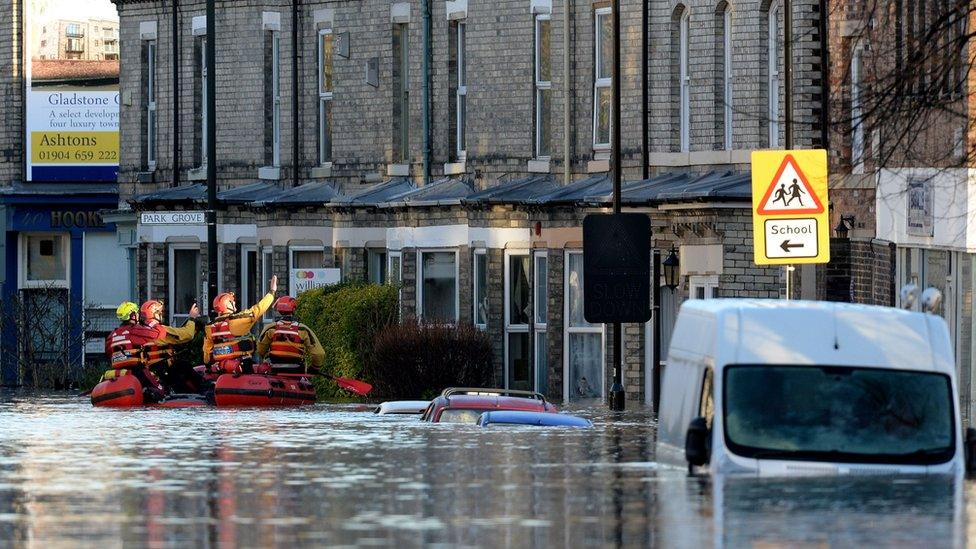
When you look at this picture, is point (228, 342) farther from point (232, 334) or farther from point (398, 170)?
point (398, 170)

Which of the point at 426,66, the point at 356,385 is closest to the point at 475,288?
the point at 426,66

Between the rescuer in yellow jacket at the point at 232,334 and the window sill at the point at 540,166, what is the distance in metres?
7.55

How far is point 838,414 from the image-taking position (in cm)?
1627

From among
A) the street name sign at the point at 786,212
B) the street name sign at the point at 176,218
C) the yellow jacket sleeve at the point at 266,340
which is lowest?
the yellow jacket sleeve at the point at 266,340

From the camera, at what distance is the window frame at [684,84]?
37719mm

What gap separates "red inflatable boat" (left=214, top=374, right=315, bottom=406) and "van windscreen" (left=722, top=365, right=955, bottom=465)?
17.8m

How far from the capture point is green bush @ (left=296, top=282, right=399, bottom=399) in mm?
40719

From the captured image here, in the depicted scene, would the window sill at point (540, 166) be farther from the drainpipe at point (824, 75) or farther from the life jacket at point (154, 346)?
the life jacket at point (154, 346)

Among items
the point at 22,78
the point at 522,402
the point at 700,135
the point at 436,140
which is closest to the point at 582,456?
the point at 522,402

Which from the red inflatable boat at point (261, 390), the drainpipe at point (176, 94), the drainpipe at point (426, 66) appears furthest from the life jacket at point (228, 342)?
the drainpipe at point (176, 94)

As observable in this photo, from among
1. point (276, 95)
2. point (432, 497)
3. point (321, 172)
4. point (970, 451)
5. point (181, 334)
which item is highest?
point (276, 95)

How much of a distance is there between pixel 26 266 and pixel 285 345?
2604 centimetres

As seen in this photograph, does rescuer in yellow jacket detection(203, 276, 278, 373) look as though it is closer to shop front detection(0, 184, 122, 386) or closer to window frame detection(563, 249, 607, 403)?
window frame detection(563, 249, 607, 403)

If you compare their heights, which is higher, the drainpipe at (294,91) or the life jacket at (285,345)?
the drainpipe at (294,91)
